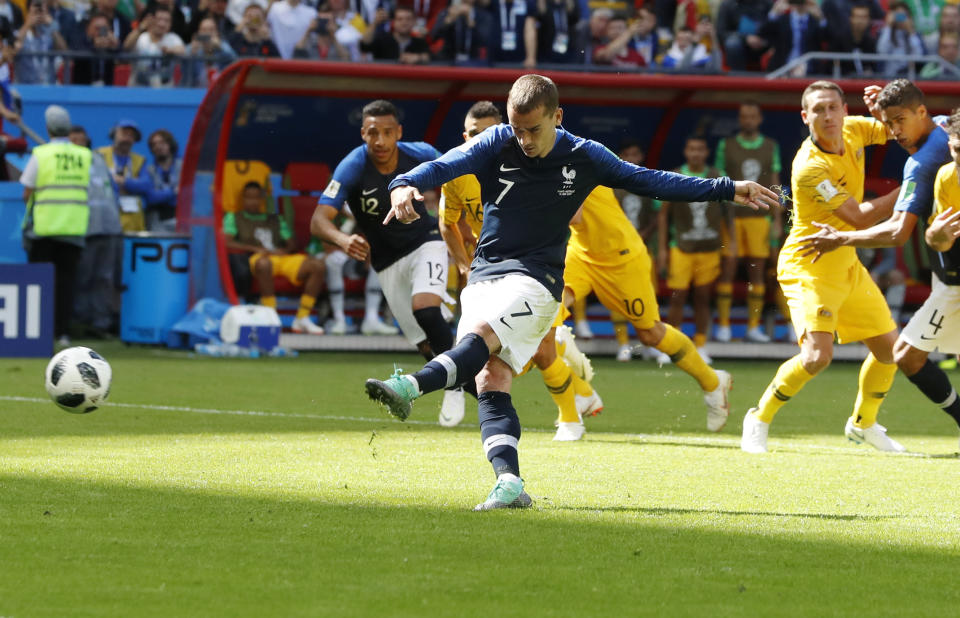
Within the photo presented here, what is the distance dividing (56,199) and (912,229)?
37.5 ft

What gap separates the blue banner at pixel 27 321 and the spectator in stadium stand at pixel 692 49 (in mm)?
9154

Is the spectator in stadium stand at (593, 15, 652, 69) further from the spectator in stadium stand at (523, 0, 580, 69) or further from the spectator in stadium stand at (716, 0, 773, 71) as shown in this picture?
the spectator in stadium stand at (716, 0, 773, 71)

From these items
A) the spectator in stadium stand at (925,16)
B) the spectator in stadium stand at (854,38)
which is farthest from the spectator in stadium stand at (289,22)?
the spectator in stadium stand at (925,16)

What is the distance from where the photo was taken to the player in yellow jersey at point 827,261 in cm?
876

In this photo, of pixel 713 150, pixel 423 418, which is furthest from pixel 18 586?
pixel 713 150

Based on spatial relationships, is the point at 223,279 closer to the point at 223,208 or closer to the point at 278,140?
the point at 223,208

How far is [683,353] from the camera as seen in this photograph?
10.1 m

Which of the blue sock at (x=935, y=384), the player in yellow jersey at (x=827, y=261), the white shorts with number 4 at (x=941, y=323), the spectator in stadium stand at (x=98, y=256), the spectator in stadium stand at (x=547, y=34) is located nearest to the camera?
the player in yellow jersey at (x=827, y=261)

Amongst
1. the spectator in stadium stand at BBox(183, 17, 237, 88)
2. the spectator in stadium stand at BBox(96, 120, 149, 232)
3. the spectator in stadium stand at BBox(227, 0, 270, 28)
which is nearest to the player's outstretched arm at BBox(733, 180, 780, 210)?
the spectator in stadium stand at BBox(96, 120, 149, 232)

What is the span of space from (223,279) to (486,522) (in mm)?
11856

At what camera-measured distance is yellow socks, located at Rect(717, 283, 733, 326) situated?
1792 centimetres

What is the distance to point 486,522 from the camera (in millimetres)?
5996

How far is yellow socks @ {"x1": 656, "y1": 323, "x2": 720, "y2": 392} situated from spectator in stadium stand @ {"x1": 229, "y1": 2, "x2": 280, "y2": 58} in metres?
10.6

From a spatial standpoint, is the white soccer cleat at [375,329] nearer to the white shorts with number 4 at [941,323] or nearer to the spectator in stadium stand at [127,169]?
the spectator in stadium stand at [127,169]
